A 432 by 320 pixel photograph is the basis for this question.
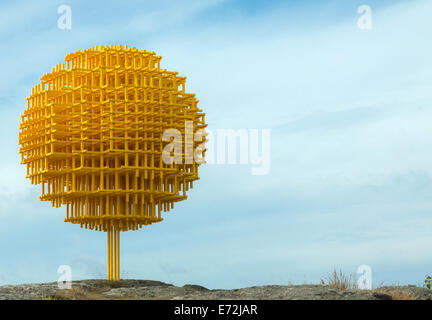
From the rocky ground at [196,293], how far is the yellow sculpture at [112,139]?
2536 millimetres

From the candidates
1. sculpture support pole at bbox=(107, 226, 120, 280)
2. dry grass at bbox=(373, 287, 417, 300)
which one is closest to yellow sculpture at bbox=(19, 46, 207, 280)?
sculpture support pole at bbox=(107, 226, 120, 280)

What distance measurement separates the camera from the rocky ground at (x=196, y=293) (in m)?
14.2

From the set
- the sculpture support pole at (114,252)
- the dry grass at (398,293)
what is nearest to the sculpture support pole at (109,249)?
the sculpture support pole at (114,252)

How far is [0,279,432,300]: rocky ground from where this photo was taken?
46.6ft

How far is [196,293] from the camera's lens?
53.8ft

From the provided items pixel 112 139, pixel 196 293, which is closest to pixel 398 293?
pixel 196 293

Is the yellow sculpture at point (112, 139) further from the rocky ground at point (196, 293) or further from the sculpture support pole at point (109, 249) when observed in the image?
the rocky ground at point (196, 293)

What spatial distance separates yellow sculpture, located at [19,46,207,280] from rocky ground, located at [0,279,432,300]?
8.32 feet

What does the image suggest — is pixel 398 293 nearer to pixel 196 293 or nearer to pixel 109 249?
pixel 196 293
